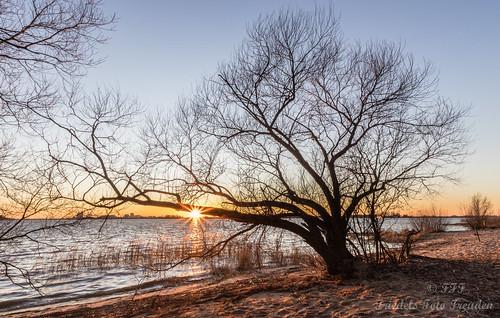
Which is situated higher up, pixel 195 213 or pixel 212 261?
pixel 195 213

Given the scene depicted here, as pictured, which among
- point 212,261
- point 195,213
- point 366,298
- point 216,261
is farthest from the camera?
point 216,261

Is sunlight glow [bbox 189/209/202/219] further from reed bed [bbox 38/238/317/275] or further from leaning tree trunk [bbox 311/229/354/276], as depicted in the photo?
reed bed [bbox 38/238/317/275]

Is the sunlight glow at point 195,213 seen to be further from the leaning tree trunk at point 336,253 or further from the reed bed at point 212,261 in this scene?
the reed bed at point 212,261

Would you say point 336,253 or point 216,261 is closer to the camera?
point 336,253

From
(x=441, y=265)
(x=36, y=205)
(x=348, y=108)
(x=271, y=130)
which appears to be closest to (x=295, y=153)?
(x=271, y=130)

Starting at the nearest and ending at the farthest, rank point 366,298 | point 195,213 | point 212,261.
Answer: point 366,298
point 195,213
point 212,261

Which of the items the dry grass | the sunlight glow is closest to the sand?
the sunlight glow

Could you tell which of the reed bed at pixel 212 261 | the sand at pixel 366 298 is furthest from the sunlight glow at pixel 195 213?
the reed bed at pixel 212 261

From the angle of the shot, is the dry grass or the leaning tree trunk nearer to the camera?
the leaning tree trunk

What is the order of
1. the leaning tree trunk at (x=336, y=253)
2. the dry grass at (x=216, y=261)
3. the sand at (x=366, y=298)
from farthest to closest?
the dry grass at (x=216, y=261), the leaning tree trunk at (x=336, y=253), the sand at (x=366, y=298)

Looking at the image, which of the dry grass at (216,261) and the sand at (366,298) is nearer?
the sand at (366,298)

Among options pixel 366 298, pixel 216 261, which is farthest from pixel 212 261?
pixel 366 298

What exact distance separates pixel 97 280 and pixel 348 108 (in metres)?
14.3

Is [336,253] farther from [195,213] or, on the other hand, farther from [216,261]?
[216,261]
